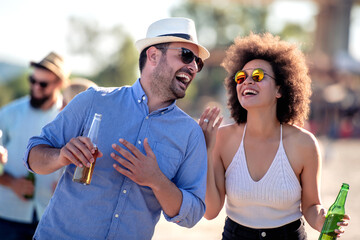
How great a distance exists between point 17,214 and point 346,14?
36.7 m

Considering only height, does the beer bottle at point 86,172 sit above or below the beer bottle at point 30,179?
above

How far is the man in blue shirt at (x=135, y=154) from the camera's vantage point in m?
2.70

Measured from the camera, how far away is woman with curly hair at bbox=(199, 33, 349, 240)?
3492 mm

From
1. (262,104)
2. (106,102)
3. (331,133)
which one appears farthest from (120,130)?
(331,133)

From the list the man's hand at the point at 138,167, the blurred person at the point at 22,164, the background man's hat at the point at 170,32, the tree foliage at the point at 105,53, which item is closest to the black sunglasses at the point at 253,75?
the background man's hat at the point at 170,32

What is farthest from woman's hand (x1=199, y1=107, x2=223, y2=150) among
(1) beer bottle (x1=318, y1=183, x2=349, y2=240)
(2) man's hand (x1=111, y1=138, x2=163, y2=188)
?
(1) beer bottle (x1=318, y1=183, x2=349, y2=240)

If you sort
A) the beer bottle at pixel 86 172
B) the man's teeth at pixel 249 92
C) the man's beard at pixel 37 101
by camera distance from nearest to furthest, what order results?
the beer bottle at pixel 86 172
the man's teeth at pixel 249 92
the man's beard at pixel 37 101

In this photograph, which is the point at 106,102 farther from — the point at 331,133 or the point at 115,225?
the point at 331,133

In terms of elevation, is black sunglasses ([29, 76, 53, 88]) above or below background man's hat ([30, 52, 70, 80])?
below

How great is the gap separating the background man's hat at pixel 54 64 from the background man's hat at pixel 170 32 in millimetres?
2081

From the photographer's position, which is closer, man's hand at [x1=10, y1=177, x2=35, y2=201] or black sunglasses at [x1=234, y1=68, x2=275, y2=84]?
black sunglasses at [x1=234, y1=68, x2=275, y2=84]

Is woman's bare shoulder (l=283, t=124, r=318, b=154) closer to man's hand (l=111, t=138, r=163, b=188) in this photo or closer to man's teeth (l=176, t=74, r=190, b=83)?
man's teeth (l=176, t=74, r=190, b=83)

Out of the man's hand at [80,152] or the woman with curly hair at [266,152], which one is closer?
the man's hand at [80,152]

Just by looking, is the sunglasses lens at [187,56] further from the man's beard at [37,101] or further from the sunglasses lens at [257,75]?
the man's beard at [37,101]
